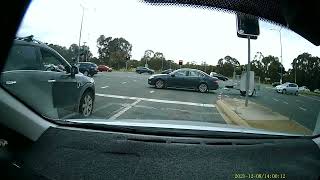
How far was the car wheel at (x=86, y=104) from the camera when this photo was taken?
4332 millimetres

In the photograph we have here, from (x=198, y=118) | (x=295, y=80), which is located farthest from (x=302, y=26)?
(x=198, y=118)

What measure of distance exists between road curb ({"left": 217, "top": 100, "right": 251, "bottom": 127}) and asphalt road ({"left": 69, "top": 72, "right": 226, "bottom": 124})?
9 centimetres

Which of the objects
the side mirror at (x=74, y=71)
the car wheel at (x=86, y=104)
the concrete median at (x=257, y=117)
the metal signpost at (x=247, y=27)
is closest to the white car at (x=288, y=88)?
the concrete median at (x=257, y=117)

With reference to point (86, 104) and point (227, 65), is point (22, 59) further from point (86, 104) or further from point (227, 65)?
point (227, 65)

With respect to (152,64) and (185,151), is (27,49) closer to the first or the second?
(152,64)

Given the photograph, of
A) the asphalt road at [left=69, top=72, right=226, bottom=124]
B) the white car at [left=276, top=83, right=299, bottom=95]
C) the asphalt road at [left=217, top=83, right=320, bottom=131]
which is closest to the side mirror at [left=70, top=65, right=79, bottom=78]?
the asphalt road at [left=69, top=72, right=226, bottom=124]

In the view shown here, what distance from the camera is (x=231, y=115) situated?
4.36 metres

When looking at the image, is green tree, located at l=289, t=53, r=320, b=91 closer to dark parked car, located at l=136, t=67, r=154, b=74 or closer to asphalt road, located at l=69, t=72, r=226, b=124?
asphalt road, located at l=69, t=72, r=226, b=124

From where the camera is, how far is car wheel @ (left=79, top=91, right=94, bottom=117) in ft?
14.2

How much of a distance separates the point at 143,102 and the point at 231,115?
931 millimetres

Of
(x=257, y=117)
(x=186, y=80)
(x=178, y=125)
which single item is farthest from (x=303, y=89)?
(x=186, y=80)

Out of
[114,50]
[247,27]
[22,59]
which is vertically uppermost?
[247,27]

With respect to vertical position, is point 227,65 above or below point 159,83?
above

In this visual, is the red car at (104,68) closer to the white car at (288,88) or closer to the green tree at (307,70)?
the white car at (288,88)
